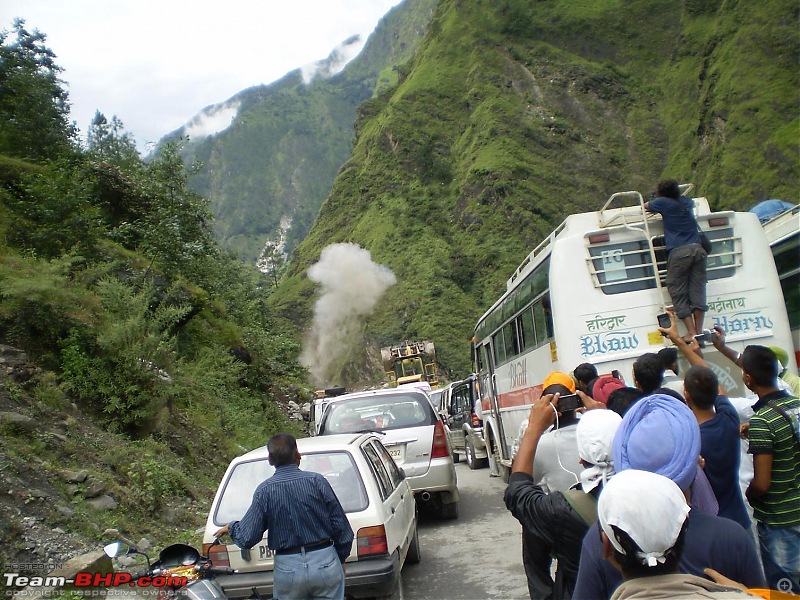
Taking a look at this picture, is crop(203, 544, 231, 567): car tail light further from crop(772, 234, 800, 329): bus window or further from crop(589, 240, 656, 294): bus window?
crop(772, 234, 800, 329): bus window

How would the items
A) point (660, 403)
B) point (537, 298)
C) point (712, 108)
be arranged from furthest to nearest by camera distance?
point (712, 108), point (537, 298), point (660, 403)

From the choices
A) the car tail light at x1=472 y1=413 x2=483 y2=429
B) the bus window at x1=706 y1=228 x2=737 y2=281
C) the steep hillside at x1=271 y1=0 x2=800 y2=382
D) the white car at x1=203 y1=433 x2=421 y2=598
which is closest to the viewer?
the white car at x1=203 y1=433 x2=421 y2=598

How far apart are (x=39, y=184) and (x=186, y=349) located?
5.23m

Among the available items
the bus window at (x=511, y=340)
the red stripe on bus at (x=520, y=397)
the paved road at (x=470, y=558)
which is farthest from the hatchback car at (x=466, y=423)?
the paved road at (x=470, y=558)

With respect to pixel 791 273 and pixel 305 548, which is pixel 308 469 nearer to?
pixel 305 548

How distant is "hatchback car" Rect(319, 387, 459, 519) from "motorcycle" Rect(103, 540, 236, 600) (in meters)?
5.01

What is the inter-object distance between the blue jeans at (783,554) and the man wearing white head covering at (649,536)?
1.91m

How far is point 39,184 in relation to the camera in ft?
44.6

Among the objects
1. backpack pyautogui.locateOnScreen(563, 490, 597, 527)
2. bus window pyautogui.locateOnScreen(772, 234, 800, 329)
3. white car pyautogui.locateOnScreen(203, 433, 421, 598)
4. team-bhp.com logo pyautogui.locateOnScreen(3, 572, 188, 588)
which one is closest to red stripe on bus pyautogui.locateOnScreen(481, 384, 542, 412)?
white car pyautogui.locateOnScreen(203, 433, 421, 598)

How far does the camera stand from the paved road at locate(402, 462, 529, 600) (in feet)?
20.4

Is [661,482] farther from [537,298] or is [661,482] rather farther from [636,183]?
[636,183]

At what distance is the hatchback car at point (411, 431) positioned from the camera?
8.82 metres

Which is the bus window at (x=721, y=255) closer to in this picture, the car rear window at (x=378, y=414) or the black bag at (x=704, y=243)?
the black bag at (x=704, y=243)

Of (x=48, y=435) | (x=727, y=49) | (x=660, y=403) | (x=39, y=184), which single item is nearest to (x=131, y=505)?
(x=48, y=435)
